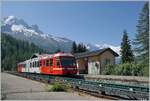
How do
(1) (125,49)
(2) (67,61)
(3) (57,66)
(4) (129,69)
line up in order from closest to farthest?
(3) (57,66) < (2) (67,61) < (4) (129,69) < (1) (125,49)

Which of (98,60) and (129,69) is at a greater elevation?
(98,60)

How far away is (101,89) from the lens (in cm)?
1798

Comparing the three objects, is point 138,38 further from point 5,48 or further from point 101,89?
point 5,48

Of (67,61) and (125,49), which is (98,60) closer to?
(125,49)

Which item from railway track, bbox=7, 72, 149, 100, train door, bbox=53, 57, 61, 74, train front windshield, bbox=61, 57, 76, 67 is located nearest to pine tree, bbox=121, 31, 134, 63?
train front windshield, bbox=61, 57, 76, 67

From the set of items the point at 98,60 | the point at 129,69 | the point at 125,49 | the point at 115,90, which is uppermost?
the point at 125,49

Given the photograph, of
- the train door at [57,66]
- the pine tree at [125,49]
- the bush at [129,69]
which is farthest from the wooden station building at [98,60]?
the train door at [57,66]

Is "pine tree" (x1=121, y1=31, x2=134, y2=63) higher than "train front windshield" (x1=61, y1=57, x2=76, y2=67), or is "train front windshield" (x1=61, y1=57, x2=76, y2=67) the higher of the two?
"pine tree" (x1=121, y1=31, x2=134, y2=63)

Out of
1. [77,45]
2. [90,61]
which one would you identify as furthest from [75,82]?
[77,45]

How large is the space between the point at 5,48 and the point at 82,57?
480ft

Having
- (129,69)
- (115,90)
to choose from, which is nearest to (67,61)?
(129,69)

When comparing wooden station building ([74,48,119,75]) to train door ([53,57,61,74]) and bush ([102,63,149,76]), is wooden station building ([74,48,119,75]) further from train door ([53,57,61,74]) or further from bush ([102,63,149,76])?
train door ([53,57,61,74])

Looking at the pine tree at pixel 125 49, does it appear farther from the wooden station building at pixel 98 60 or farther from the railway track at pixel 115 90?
the railway track at pixel 115 90

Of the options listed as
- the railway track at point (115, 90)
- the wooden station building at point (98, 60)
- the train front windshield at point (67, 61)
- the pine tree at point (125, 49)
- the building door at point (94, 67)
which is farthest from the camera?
the pine tree at point (125, 49)
